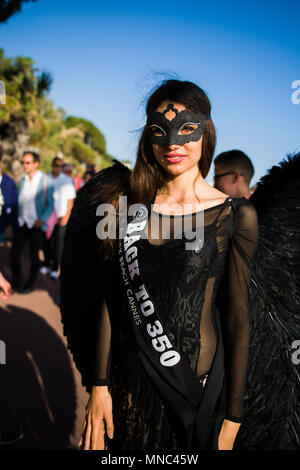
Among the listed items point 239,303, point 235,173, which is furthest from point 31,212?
point 239,303

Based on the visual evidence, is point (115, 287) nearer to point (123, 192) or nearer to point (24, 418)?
point (123, 192)

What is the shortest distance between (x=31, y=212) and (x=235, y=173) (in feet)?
11.3

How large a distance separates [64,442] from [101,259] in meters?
1.48

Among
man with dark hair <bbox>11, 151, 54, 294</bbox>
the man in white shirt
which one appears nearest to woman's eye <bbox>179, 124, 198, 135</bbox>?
man with dark hair <bbox>11, 151, 54, 294</bbox>

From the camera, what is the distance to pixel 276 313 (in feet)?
4.98

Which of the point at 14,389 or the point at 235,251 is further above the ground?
the point at 235,251

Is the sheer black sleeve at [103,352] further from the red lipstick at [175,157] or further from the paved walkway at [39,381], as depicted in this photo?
the paved walkway at [39,381]

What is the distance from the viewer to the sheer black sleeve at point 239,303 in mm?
1248

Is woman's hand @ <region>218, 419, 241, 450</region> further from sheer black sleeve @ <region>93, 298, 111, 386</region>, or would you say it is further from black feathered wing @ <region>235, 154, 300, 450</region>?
sheer black sleeve @ <region>93, 298, 111, 386</region>

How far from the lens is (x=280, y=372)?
1.50 metres

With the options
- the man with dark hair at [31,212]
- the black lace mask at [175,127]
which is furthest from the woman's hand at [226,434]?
the man with dark hair at [31,212]

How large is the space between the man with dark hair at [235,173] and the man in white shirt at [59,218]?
11.6 ft
